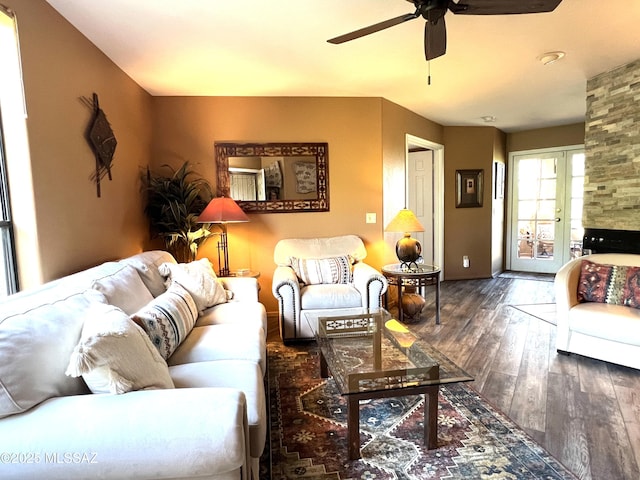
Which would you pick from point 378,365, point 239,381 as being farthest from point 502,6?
point 239,381

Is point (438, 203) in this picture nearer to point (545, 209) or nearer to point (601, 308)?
point (545, 209)

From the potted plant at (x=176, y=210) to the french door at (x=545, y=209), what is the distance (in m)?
5.17

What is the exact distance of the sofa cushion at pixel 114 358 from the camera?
1.16m

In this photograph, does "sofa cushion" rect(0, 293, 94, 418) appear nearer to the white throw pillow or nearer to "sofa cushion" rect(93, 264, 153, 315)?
"sofa cushion" rect(93, 264, 153, 315)

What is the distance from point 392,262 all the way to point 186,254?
2.29 meters

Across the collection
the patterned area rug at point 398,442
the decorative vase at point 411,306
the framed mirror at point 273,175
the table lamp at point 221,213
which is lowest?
the patterned area rug at point 398,442

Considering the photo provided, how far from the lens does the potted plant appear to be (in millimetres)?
3533

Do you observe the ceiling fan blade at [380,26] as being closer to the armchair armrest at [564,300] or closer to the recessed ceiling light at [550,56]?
the recessed ceiling light at [550,56]

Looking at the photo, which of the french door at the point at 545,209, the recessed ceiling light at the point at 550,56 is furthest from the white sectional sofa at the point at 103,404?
the french door at the point at 545,209

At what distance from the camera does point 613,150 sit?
3.46 m

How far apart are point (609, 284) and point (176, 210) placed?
12.3 feet

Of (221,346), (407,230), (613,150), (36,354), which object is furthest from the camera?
(407,230)

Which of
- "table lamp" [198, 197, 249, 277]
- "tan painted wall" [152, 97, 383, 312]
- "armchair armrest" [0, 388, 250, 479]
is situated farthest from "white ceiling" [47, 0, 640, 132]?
"armchair armrest" [0, 388, 250, 479]

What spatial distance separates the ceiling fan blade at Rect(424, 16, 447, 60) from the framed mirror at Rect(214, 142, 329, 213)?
1.97m
